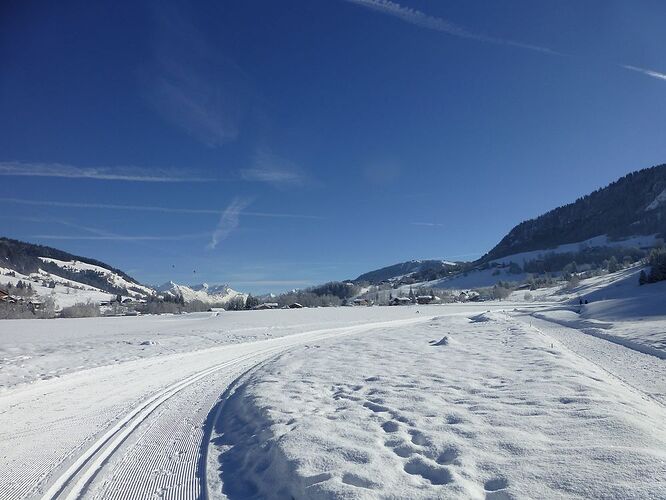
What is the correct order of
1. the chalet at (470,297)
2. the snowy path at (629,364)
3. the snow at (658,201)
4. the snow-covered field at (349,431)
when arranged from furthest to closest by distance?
the snow at (658,201)
the chalet at (470,297)
the snowy path at (629,364)
the snow-covered field at (349,431)

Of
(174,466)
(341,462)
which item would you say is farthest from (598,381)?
(174,466)

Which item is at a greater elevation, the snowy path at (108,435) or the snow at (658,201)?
the snow at (658,201)

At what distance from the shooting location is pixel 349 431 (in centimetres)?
617

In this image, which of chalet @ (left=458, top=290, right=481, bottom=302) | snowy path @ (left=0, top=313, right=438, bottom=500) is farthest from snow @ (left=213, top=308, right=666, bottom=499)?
chalet @ (left=458, top=290, right=481, bottom=302)

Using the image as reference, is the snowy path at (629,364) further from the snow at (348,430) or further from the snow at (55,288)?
the snow at (55,288)

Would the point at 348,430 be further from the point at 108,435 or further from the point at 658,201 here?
the point at 658,201

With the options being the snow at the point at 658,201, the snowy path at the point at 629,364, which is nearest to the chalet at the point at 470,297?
the snowy path at the point at 629,364

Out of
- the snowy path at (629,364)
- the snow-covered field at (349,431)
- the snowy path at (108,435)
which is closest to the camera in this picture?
the snow-covered field at (349,431)

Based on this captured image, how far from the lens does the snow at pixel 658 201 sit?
188 meters

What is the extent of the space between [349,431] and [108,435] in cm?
383

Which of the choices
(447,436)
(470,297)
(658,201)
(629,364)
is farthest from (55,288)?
(658,201)

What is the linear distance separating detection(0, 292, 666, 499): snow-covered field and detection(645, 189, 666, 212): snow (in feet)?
735

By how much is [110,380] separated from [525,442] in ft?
36.4

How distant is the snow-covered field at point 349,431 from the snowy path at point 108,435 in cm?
3
